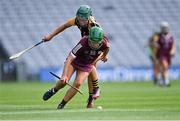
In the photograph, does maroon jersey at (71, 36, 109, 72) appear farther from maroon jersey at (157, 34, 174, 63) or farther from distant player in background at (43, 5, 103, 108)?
maroon jersey at (157, 34, 174, 63)

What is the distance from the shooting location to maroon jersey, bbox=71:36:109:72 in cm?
1481

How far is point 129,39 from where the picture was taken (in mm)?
40281

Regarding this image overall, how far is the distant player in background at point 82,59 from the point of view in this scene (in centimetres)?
1477

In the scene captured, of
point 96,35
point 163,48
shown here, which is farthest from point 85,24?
point 163,48

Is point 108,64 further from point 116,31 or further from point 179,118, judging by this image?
point 179,118

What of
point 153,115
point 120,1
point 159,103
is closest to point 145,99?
point 159,103

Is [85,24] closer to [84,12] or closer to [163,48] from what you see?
[84,12]

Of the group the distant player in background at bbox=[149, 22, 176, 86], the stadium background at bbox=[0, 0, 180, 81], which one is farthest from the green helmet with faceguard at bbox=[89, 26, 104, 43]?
the stadium background at bbox=[0, 0, 180, 81]

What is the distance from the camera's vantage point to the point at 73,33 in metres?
39.4

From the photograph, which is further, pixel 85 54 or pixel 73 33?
pixel 73 33

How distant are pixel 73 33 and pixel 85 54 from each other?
2448 cm

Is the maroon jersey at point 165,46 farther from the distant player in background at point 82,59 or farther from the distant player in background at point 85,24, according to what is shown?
the distant player in background at point 82,59

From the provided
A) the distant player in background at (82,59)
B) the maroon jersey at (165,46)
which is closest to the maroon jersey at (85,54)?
the distant player in background at (82,59)

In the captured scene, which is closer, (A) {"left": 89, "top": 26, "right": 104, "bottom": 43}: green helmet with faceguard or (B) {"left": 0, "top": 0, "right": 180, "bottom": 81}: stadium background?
(A) {"left": 89, "top": 26, "right": 104, "bottom": 43}: green helmet with faceguard
